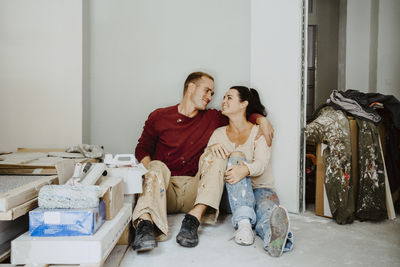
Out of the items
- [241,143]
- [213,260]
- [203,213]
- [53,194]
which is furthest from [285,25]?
[53,194]

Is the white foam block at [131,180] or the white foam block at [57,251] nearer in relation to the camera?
the white foam block at [57,251]

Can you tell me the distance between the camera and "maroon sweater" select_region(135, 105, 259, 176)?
7.65 feet

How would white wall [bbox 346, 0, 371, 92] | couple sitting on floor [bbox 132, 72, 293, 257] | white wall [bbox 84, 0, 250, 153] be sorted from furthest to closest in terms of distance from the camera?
white wall [bbox 346, 0, 371, 92] < white wall [bbox 84, 0, 250, 153] < couple sitting on floor [bbox 132, 72, 293, 257]

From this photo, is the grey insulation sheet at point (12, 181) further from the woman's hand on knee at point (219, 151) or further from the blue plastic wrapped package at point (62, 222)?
the woman's hand on knee at point (219, 151)

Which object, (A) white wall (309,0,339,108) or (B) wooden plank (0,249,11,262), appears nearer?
(B) wooden plank (0,249,11,262)

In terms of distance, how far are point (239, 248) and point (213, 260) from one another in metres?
0.21

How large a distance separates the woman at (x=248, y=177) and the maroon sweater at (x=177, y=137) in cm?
11

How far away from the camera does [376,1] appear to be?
364cm

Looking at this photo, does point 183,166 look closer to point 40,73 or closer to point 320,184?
point 320,184

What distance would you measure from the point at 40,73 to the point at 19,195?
158 centimetres

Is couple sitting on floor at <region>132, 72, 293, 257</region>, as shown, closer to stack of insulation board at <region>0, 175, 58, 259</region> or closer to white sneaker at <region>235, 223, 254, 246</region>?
white sneaker at <region>235, 223, 254, 246</region>

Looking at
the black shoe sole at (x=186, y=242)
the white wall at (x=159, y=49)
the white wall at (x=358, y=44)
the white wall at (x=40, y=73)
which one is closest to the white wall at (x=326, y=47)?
the white wall at (x=358, y=44)

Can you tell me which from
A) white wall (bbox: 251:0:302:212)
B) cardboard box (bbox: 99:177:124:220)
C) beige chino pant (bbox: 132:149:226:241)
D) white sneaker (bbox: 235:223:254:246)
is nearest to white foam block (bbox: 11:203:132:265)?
cardboard box (bbox: 99:177:124:220)

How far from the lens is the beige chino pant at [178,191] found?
174 cm
